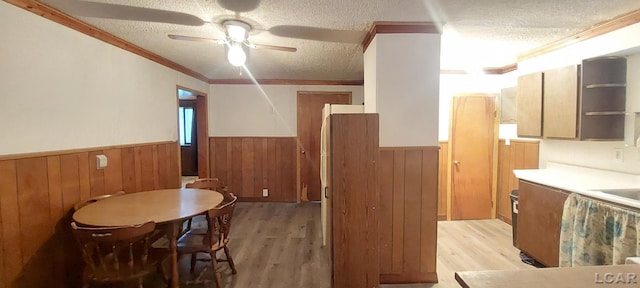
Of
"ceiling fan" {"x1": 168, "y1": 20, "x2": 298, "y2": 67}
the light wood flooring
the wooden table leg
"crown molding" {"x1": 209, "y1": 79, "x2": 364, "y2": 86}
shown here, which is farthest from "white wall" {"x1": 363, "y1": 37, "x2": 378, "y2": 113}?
"crown molding" {"x1": 209, "y1": 79, "x2": 364, "y2": 86}

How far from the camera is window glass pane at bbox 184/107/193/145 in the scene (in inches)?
289

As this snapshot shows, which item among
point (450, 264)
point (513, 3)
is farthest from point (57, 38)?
point (450, 264)

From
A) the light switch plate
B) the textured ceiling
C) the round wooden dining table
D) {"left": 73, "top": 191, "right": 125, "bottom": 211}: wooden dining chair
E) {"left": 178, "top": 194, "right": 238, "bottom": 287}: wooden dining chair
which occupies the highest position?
the textured ceiling

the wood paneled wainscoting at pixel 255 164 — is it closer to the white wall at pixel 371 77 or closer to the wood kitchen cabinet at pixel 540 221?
the white wall at pixel 371 77

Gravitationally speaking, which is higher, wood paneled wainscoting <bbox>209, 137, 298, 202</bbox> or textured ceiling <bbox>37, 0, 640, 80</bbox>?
textured ceiling <bbox>37, 0, 640, 80</bbox>

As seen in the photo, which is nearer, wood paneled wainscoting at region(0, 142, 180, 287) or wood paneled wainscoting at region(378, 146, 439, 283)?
wood paneled wainscoting at region(0, 142, 180, 287)

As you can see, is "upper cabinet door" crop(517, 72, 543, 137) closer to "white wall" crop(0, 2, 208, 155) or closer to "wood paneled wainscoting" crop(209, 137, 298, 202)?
"wood paneled wainscoting" crop(209, 137, 298, 202)

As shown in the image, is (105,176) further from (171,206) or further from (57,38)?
(57,38)

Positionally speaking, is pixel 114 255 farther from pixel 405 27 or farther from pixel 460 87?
pixel 460 87

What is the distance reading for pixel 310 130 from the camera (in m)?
5.37

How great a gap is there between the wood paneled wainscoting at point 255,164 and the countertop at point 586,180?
3511mm

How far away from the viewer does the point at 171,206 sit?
241cm

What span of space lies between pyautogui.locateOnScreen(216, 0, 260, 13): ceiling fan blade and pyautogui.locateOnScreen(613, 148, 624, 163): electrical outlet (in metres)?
3.23

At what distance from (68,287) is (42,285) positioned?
0.25 metres
